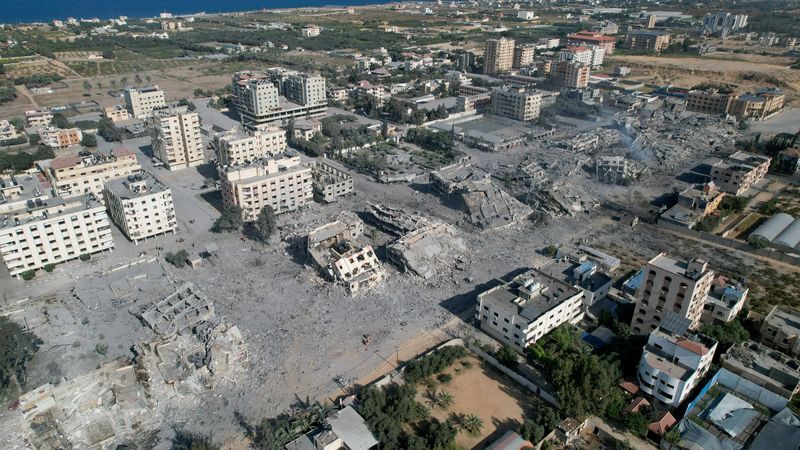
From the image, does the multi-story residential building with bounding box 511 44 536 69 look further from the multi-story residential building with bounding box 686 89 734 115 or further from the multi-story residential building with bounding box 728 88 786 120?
the multi-story residential building with bounding box 728 88 786 120

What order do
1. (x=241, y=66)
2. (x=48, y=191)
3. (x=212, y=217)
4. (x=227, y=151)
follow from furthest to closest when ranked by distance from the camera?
(x=241, y=66)
(x=227, y=151)
(x=212, y=217)
(x=48, y=191)

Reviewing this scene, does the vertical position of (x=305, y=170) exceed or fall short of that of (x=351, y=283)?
it exceeds it

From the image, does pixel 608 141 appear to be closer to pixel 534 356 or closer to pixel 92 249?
pixel 534 356

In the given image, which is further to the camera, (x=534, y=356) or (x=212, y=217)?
(x=212, y=217)

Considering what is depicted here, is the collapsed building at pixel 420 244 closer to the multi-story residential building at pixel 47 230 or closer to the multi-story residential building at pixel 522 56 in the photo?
the multi-story residential building at pixel 47 230

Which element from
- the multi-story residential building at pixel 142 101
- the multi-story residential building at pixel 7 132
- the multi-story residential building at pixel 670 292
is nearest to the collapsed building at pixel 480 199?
the multi-story residential building at pixel 670 292

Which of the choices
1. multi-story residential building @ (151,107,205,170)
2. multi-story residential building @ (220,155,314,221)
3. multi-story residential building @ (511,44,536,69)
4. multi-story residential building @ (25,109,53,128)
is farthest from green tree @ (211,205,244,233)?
multi-story residential building @ (511,44,536,69)

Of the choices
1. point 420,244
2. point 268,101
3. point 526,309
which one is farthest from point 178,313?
point 268,101

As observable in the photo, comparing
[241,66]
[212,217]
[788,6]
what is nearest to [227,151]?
[212,217]
